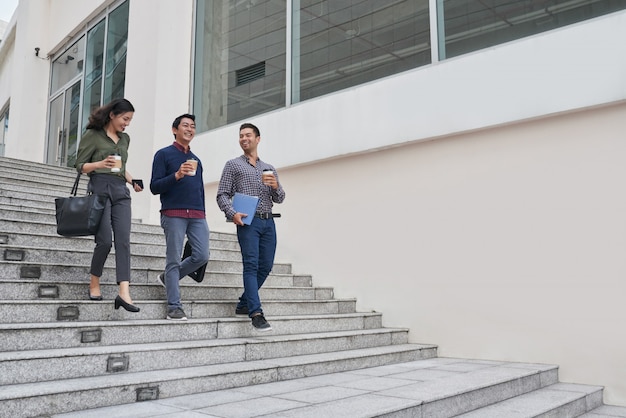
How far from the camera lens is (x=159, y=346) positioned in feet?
12.3

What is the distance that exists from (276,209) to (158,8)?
429 cm

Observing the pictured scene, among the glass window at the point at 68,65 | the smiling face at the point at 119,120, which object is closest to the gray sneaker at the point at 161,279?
the smiling face at the point at 119,120

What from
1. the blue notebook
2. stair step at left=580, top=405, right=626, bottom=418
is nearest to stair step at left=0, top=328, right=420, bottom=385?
the blue notebook

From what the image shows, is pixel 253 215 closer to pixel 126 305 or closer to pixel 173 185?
pixel 173 185

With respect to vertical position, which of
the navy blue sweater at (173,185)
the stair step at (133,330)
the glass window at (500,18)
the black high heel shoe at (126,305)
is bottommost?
the stair step at (133,330)

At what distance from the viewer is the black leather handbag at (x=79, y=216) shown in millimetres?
3934

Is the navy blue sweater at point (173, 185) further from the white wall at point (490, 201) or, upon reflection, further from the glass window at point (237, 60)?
the glass window at point (237, 60)

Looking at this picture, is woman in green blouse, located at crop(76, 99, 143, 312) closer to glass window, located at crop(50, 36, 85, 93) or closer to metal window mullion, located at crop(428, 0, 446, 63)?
metal window mullion, located at crop(428, 0, 446, 63)

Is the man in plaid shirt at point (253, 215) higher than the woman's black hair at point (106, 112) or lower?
lower

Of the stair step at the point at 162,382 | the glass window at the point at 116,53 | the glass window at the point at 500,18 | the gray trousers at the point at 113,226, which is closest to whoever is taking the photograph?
the stair step at the point at 162,382

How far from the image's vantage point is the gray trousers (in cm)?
404

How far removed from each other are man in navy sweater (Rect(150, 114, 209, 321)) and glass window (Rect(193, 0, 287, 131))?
315cm

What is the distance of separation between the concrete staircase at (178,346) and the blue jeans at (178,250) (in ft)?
0.69

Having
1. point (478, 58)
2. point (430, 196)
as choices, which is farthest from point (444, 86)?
point (430, 196)
